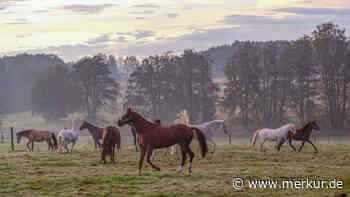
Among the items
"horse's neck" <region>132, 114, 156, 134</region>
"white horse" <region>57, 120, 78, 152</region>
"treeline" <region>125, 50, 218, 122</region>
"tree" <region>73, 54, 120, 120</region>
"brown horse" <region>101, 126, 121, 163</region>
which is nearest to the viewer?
"horse's neck" <region>132, 114, 156, 134</region>

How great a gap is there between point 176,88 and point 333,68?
69.0 feet

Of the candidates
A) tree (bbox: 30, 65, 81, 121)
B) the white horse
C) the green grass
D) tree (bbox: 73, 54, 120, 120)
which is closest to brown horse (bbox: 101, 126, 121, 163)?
the green grass

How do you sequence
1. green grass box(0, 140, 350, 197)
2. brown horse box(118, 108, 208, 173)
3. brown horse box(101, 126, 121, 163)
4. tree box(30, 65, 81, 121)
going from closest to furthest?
green grass box(0, 140, 350, 197), brown horse box(118, 108, 208, 173), brown horse box(101, 126, 121, 163), tree box(30, 65, 81, 121)

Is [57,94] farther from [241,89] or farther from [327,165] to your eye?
[327,165]

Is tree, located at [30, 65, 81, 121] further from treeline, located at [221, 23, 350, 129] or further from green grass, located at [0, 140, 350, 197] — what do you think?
green grass, located at [0, 140, 350, 197]

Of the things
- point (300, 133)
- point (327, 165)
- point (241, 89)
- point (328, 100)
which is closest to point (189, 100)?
point (241, 89)

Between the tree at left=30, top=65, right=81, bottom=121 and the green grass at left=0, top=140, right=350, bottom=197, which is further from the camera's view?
the tree at left=30, top=65, right=81, bottom=121

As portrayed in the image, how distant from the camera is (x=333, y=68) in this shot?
58.3m

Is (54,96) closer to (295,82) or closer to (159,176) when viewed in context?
(295,82)

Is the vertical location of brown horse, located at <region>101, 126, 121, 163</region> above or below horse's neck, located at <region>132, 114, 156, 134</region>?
below

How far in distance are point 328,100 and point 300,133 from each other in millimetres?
34930

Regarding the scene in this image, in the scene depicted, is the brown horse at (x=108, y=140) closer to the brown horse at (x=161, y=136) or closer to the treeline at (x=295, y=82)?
the brown horse at (x=161, y=136)

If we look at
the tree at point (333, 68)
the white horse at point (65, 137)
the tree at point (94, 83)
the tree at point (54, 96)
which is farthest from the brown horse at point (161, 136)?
the tree at point (54, 96)

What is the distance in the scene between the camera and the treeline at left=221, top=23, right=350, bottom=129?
58.1 meters
